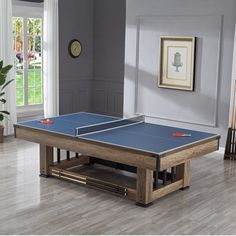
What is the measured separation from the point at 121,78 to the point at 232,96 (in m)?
3.23

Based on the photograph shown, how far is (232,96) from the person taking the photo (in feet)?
22.8

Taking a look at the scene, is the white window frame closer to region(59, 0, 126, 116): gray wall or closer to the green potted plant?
region(59, 0, 126, 116): gray wall

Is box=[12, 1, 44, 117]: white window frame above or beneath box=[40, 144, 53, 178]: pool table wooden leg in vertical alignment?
above

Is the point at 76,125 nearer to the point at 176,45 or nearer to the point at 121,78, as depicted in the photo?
the point at 176,45

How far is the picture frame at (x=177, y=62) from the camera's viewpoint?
7.39 meters

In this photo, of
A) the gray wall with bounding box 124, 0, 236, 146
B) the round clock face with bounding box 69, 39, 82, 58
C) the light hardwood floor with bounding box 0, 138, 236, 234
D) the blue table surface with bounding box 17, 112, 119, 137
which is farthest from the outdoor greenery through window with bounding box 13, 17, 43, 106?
the light hardwood floor with bounding box 0, 138, 236, 234

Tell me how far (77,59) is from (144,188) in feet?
17.6

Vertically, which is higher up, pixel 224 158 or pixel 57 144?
pixel 57 144

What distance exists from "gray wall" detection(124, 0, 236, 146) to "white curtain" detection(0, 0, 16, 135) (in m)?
2.06

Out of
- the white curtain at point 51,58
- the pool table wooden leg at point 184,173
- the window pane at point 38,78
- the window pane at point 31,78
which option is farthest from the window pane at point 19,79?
the pool table wooden leg at point 184,173

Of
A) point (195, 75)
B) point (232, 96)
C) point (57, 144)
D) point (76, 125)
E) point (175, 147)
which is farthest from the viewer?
point (195, 75)

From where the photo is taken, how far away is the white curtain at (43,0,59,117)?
348 inches

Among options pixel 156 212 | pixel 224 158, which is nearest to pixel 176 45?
pixel 224 158

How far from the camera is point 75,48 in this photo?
31.5 ft
